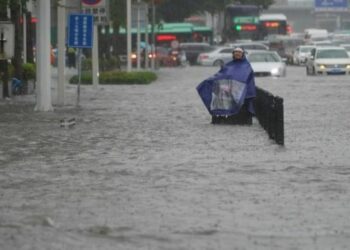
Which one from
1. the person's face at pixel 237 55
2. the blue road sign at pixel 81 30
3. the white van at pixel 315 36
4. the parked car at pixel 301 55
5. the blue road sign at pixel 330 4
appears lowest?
the parked car at pixel 301 55

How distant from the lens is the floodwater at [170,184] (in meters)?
10.2

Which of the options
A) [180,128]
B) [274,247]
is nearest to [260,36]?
[180,128]

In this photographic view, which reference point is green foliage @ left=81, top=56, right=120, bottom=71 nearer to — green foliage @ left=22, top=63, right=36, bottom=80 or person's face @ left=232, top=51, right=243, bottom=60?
green foliage @ left=22, top=63, right=36, bottom=80

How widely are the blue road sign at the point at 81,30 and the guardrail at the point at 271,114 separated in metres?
6.06

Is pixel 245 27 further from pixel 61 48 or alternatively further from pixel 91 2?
pixel 61 48

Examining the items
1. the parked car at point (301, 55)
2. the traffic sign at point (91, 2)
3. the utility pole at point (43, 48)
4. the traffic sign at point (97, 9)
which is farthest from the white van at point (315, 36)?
the utility pole at point (43, 48)

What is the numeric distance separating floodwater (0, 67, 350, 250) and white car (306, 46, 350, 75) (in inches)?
1237

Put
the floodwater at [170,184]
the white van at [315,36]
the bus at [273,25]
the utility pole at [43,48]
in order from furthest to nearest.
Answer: the white van at [315,36] → the bus at [273,25] → the utility pole at [43,48] → the floodwater at [170,184]

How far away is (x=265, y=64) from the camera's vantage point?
54000 millimetres

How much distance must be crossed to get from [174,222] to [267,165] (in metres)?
5.05

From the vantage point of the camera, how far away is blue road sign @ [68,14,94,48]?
93.6 ft

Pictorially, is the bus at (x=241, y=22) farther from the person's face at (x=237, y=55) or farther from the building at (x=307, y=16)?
the person's face at (x=237, y=55)

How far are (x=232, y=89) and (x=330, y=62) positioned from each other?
114 ft

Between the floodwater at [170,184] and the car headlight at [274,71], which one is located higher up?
the floodwater at [170,184]
